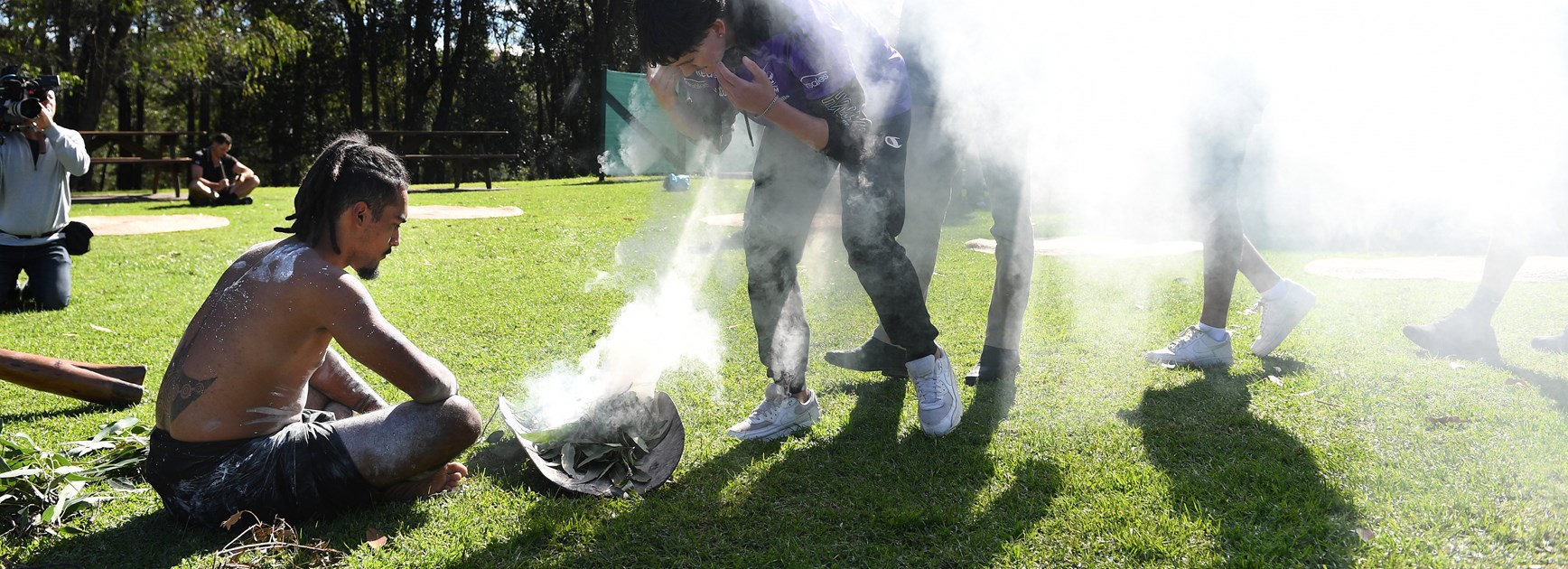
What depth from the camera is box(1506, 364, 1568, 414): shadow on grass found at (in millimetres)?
3613

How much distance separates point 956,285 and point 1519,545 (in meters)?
4.19

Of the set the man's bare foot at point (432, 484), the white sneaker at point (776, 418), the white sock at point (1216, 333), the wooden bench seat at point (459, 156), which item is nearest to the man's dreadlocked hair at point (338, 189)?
the man's bare foot at point (432, 484)

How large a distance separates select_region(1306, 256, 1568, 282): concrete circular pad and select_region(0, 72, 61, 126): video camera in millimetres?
8844

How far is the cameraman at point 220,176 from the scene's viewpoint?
13680mm

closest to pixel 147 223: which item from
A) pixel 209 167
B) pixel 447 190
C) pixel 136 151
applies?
pixel 209 167

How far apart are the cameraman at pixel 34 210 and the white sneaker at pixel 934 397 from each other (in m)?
5.63

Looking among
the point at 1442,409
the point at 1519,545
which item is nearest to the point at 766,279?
the point at 1519,545

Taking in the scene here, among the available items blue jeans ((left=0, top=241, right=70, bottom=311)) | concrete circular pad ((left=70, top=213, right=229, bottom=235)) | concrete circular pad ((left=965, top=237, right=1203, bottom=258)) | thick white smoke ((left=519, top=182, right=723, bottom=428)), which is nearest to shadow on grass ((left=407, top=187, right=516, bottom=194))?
concrete circular pad ((left=70, top=213, right=229, bottom=235))

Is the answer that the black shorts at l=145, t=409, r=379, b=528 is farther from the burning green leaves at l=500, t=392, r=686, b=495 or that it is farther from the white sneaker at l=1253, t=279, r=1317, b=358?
the white sneaker at l=1253, t=279, r=1317, b=358

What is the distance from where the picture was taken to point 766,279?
3418mm

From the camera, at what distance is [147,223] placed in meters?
10.9

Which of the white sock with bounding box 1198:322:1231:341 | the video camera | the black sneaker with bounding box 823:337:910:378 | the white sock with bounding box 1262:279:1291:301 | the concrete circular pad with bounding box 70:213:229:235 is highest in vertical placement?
the video camera

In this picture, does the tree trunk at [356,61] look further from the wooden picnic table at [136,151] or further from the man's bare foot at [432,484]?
the man's bare foot at [432,484]

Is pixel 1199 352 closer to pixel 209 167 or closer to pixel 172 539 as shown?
pixel 172 539
